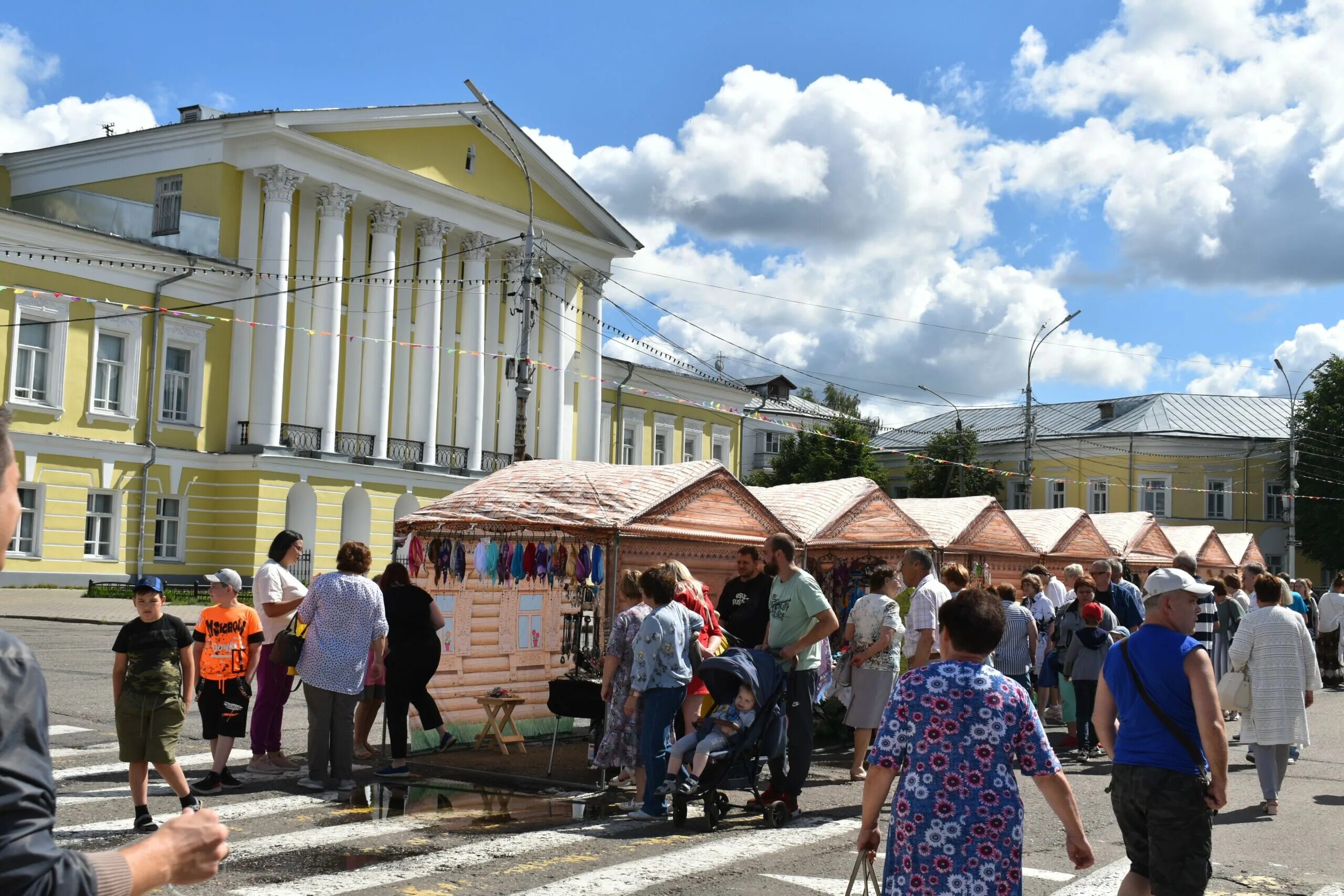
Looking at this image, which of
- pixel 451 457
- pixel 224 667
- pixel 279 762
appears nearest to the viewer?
pixel 224 667

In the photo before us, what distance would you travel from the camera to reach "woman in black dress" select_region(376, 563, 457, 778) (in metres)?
10.9

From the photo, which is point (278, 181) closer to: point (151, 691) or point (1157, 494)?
point (151, 691)

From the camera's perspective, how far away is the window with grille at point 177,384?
34875 millimetres

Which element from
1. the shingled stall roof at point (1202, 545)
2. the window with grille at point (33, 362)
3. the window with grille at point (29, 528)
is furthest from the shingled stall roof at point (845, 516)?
the window with grille at point (33, 362)

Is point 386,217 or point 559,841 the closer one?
point 559,841

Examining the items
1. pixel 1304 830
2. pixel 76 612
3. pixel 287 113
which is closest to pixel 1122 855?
pixel 1304 830

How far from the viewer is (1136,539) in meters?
25.2

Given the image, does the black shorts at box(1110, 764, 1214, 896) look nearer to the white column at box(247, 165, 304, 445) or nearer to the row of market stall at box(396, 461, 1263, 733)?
the row of market stall at box(396, 461, 1263, 733)

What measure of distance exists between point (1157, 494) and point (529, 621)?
55.2 metres

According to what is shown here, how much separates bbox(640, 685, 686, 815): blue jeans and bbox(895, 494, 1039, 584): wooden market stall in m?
9.26

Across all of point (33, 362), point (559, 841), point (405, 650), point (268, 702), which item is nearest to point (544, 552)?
point (405, 650)

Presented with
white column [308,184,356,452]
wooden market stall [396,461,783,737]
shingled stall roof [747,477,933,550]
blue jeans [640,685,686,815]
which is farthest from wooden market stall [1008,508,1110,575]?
white column [308,184,356,452]

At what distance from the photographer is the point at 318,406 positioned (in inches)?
1505

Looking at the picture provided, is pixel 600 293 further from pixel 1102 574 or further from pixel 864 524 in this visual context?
pixel 1102 574
